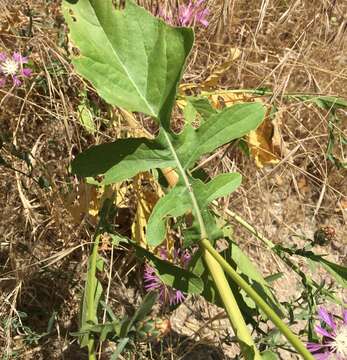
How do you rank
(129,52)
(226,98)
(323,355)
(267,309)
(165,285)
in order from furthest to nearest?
(226,98) → (165,285) → (323,355) → (129,52) → (267,309)

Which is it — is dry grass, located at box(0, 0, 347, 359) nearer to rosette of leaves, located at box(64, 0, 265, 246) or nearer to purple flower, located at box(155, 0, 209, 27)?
purple flower, located at box(155, 0, 209, 27)

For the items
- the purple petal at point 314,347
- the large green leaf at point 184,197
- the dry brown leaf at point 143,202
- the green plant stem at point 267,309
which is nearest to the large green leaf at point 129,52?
the large green leaf at point 184,197

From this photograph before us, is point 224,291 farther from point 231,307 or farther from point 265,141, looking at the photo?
point 265,141

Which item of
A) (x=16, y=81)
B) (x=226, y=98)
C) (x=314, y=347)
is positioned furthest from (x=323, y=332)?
(x=16, y=81)

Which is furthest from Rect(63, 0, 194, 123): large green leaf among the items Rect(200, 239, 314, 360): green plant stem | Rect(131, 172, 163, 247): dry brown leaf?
Rect(131, 172, 163, 247): dry brown leaf

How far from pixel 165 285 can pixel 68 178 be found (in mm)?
343

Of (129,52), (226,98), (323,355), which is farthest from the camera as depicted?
(226,98)

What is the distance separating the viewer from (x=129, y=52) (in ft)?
3.30

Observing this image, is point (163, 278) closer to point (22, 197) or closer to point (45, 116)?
point (22, 197)

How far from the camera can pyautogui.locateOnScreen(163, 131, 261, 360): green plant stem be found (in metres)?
0.85

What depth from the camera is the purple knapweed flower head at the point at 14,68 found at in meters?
1.38

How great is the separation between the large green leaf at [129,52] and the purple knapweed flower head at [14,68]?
1.42 feet

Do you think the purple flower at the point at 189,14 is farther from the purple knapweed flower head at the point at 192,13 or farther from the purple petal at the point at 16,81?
the purple petal at the point at 16,81

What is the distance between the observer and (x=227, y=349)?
1440 millimetres
